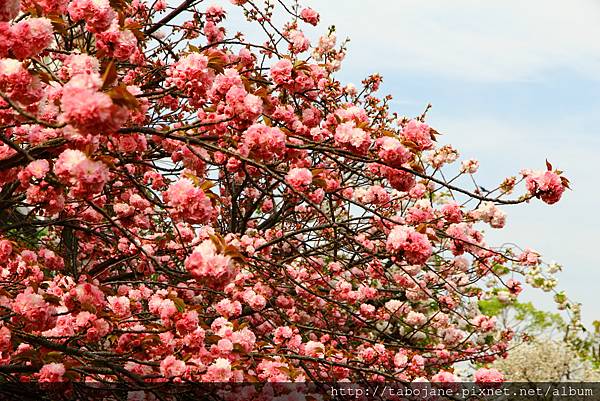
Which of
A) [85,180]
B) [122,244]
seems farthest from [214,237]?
[122,244]

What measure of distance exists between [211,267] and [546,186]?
194cm

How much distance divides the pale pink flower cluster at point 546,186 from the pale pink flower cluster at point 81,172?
227cm

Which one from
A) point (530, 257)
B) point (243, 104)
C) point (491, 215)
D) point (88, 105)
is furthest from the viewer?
point (530, 257)

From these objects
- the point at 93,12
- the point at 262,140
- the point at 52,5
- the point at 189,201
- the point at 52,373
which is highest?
the point at 52,5

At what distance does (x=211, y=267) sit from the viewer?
2562 millimetres

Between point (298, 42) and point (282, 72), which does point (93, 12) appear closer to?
point (282, 72)

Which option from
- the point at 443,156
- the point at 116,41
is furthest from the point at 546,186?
the point at 443,156

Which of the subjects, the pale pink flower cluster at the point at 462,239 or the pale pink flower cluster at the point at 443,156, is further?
the pale pink flower cluster at the point at 443,156

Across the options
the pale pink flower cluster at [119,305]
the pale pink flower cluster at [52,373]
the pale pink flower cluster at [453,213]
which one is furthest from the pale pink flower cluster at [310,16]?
the pale pink flower cluster at [52,373]

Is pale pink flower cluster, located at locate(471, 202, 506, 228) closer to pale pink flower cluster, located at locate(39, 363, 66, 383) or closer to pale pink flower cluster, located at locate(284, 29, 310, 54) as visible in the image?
pale pink flower cluster, located at locate(284, 29, 310, 54)

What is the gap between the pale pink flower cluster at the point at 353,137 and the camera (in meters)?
3.23

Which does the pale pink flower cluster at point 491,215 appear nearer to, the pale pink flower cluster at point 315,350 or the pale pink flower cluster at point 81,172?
the pale pink flower cluster at point 315,350

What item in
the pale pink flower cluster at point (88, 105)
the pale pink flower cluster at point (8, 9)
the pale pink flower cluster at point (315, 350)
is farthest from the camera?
the pale pink flower cluster at point (315, 350)

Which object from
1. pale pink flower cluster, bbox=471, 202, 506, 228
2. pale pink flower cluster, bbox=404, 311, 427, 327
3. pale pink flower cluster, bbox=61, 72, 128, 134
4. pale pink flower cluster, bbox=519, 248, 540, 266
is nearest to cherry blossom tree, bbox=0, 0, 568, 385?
pale pink flower cluster, bbox=61, 72, 128, 134
